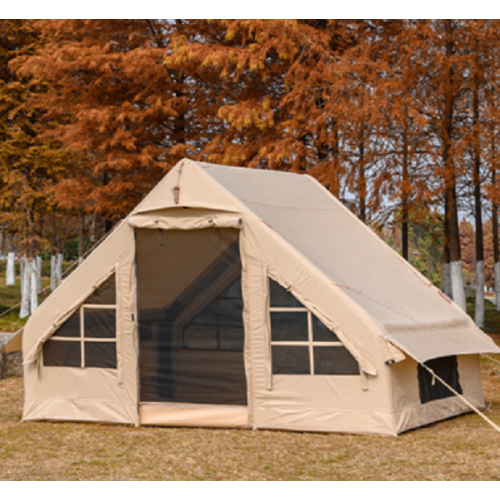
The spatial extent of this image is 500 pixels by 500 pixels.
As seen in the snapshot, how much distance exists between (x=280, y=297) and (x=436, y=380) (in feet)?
5.89

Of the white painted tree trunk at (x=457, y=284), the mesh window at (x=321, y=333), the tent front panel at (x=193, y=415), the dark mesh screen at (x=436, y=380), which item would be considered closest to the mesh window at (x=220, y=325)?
the tent front panel at (x=193, y=415)

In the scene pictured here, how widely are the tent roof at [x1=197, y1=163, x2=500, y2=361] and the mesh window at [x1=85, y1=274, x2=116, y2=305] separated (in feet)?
4.94

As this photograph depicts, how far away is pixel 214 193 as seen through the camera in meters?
7.16

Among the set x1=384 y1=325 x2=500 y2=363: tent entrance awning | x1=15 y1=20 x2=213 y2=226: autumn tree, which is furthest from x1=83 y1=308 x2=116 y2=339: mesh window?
x1=15 y1=20 x2=213 y2=226: autumn tree

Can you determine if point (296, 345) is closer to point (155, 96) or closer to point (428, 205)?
point (428, 205)

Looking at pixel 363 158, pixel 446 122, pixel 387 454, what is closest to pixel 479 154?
pixel 446 122

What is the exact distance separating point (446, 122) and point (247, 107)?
3.70 meters

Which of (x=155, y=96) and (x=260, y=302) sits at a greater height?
(x=155, y=96)

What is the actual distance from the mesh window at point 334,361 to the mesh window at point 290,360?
0.10 meters

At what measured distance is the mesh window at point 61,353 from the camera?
7574mm

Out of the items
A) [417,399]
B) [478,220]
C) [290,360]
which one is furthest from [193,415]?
[478,220]

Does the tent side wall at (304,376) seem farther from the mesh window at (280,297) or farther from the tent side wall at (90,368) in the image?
the tent side wall at (90,368)

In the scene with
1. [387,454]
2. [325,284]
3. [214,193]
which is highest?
[214,193]

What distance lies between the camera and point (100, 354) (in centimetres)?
746
